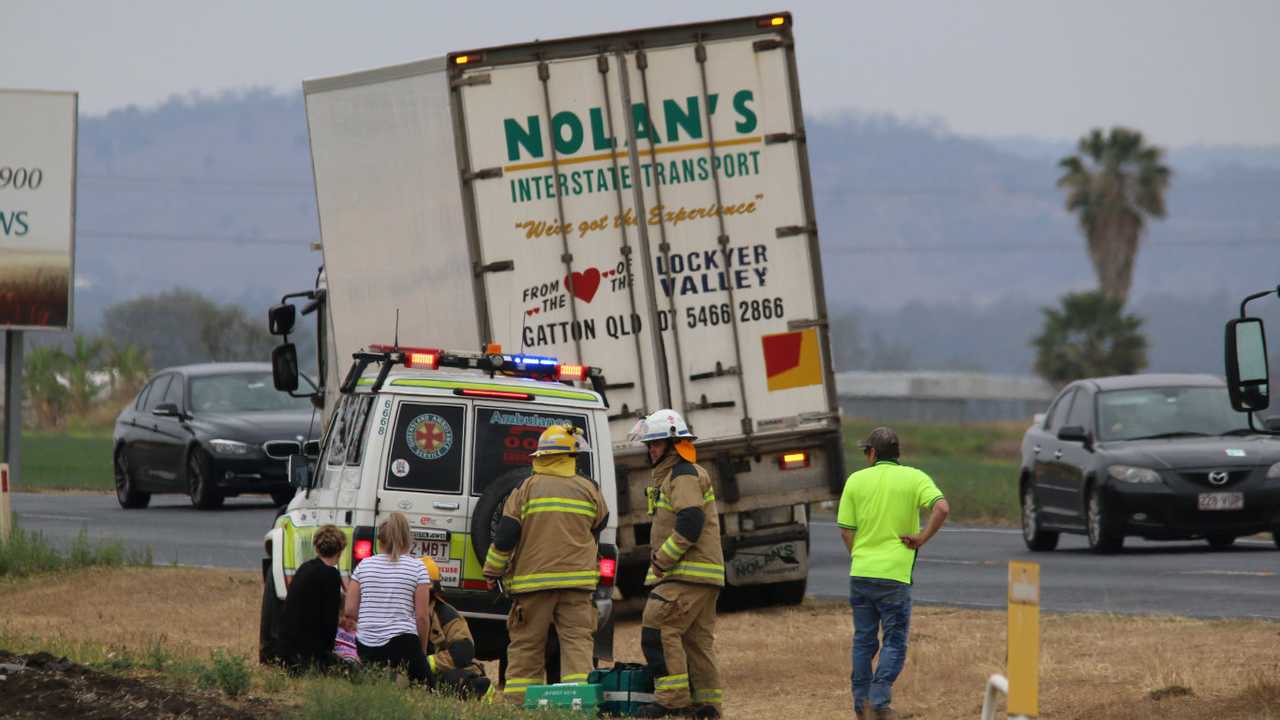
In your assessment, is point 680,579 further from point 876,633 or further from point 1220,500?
point 1220,500

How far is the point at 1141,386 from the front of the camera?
69.3ft

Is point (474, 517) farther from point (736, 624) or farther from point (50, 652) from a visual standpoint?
point (736, 624)

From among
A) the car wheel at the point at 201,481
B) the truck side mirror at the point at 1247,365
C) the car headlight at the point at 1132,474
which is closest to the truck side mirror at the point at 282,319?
the car headlight at the point at 1132,474

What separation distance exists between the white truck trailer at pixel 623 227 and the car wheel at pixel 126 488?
1330 cm

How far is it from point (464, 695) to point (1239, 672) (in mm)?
4466

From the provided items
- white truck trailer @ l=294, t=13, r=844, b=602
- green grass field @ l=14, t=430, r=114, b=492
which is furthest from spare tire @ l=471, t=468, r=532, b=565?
green grass field @ l=14, t=430, r=114, b=492

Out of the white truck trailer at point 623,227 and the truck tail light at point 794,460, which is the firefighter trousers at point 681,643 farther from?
the truck tail light at point 794,460

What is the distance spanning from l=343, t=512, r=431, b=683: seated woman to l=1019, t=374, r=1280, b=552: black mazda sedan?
1007 centimetres

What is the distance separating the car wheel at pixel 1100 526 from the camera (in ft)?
66.4

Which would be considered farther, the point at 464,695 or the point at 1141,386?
the point at 1141,386

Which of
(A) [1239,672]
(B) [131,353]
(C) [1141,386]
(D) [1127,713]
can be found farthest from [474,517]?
(B) [131,353]

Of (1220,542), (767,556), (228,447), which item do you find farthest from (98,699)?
(228,447)

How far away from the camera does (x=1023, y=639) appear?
831 centimetres

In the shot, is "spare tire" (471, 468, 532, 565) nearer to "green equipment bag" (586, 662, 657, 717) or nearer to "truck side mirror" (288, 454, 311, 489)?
"green equipment bag" (586, 662, 657, 717)
